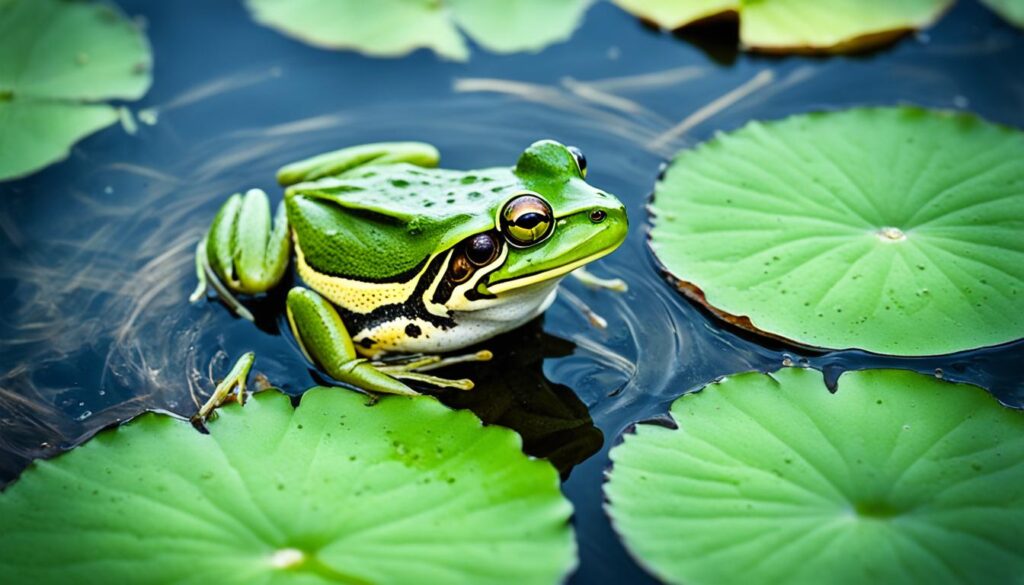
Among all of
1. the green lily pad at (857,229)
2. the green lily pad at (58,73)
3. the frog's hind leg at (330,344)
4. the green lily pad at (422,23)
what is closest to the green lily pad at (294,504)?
the frog's hind leg at (330,344)

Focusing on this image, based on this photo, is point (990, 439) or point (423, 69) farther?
point (423, 69)

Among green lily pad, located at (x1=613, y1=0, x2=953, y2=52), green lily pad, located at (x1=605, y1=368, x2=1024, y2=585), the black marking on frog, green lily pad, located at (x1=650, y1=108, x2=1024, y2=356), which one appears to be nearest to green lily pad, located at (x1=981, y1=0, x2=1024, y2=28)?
green lily pad, located at (x1=613, y1=0, x2=953, y2=52)

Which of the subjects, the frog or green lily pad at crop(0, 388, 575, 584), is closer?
green lily pad at crop(0, 388, 575, 584)

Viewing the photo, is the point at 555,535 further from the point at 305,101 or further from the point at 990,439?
the point at 305,101

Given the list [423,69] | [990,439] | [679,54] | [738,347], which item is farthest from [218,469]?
[679,54]

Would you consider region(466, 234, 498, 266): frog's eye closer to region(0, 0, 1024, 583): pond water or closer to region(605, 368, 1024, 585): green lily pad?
region(0, 0, 1024, 583): pond water

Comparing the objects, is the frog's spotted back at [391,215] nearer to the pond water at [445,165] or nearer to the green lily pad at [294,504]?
the pond water at [445,165]
